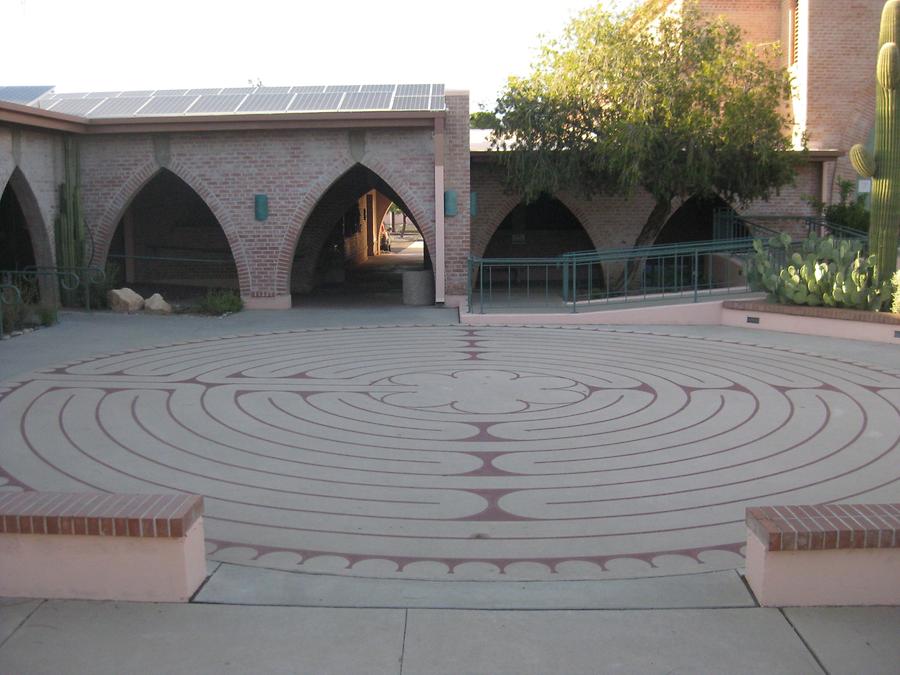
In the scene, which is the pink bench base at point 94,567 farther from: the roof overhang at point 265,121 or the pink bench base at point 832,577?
the roof overhang at point 265,121

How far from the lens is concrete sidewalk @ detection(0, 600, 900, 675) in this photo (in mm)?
4098

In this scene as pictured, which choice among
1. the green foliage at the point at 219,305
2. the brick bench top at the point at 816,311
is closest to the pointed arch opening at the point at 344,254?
the green foliage at the point at 219,305

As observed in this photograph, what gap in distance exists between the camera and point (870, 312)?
1413 cm

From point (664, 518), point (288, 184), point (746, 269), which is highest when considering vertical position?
point (288, 184)

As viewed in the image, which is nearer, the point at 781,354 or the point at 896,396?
the point at 896,396

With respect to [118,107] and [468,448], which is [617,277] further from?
[468,448]

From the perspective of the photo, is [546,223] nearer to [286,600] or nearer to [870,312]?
[870,312]

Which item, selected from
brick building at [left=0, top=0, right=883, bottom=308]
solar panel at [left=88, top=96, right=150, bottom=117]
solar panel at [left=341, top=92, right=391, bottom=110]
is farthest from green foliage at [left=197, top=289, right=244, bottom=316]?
solar panel at [left=341, top=92, right=391, bottom=110]

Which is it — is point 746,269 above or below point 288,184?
below

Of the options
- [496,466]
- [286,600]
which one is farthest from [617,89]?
[286,600]

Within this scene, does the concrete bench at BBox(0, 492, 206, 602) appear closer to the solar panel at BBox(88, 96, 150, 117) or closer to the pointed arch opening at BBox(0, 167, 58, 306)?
the pointed arch opening at BBox(0, 167, 58, 306)

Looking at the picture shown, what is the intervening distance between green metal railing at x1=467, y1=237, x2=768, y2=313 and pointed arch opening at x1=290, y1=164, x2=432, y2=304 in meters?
1.92

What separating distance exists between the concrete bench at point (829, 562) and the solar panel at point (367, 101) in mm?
14293

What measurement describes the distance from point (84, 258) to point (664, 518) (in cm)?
1496
